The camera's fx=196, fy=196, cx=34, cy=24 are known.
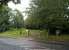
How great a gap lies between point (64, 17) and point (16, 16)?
458cm

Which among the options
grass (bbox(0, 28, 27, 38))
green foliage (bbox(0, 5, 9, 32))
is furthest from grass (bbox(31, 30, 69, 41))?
green foliage (bbox(0, 5, 9, 32))

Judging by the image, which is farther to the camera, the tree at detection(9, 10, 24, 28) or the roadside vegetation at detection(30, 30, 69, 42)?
the tree at detection(9, 10, 24, 28)

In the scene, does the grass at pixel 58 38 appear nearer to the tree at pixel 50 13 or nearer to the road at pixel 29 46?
the tree at pixel 50 13

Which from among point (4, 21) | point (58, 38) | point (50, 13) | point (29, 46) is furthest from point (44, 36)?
point (29, 46)

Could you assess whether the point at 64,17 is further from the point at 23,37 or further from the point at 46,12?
the point at 23,37

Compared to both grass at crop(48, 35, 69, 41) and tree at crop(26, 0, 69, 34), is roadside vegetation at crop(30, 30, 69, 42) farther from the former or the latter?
tree at crop(26, 0, 69, 34)

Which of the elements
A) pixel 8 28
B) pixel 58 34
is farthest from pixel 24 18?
pixel 58 34

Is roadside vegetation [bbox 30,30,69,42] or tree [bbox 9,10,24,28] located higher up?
tree [bbox 9,10,24,28]

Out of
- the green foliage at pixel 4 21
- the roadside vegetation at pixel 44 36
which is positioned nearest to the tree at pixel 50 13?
the roadside vegetation at pixel 44 36

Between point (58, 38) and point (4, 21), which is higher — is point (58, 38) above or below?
below

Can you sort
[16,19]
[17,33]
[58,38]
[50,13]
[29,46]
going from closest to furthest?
1. [29,46]
2. [50,13]
3. [58,38]
4. [16,19]
5. [17,33]

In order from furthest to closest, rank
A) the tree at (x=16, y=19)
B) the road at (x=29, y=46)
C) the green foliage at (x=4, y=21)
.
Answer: the green foliage at (x=4, y=21) → the tree at (x=16, y=19) → the road at (x=29, y=46)

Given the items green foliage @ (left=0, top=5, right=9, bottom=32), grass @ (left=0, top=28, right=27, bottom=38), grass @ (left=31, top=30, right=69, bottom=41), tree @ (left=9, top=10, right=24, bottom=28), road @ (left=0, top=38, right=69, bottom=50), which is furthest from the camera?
green foliage @ (left=0, top=5, right=9, bottom=32)

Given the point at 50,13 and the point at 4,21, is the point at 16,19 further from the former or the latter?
the point at 50,13
